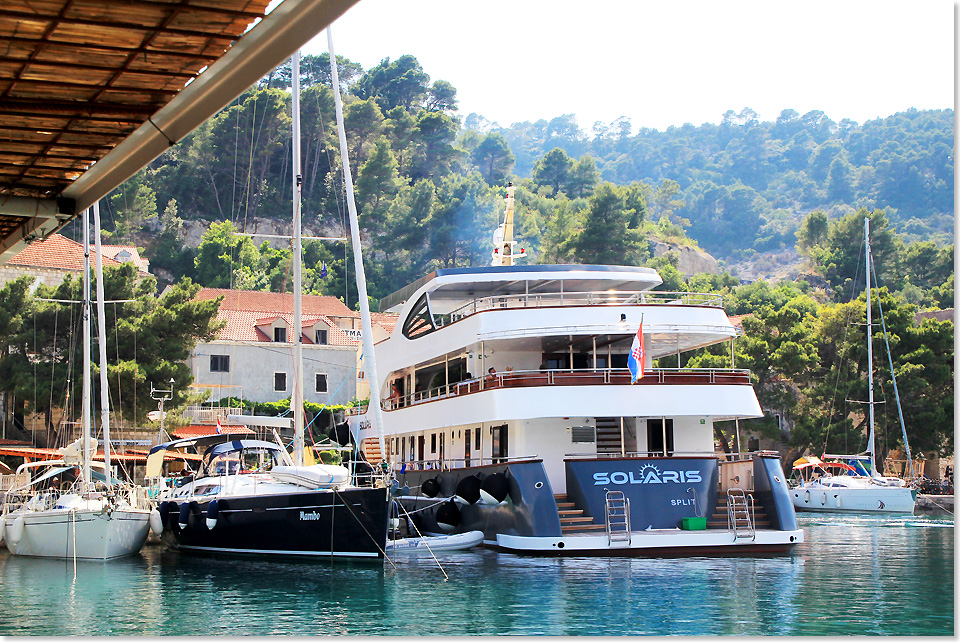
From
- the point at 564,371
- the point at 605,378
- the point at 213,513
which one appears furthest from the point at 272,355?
the point at 605,378

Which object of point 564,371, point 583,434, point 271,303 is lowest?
point 583,434

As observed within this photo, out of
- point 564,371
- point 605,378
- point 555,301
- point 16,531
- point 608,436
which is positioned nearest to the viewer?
point 605,378

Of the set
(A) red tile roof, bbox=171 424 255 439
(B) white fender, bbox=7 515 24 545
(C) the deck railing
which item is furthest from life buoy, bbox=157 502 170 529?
(A) red tile roof, bbox=171 424 255 439

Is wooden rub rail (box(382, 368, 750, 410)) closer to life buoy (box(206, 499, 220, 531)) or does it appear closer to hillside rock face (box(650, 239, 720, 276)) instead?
life buoy (box(206, 499, 220, 531))

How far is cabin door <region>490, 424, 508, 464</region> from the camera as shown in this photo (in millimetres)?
23141

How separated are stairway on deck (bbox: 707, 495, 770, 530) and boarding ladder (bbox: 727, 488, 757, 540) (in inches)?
5.3

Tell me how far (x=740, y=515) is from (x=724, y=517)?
37cm

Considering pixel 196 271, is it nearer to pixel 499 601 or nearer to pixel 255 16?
pixel 499 601

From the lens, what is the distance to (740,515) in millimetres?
20766

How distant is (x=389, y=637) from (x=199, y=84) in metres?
8.52

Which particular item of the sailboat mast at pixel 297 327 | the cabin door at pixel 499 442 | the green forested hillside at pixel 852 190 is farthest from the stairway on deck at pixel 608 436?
the green forested hillside at pixel 852 190

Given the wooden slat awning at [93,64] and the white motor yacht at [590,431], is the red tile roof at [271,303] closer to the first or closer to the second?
the white motor yacht at [590,431]

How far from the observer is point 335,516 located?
2016 cm

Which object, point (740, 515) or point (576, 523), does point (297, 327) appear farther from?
point (740, 515)
